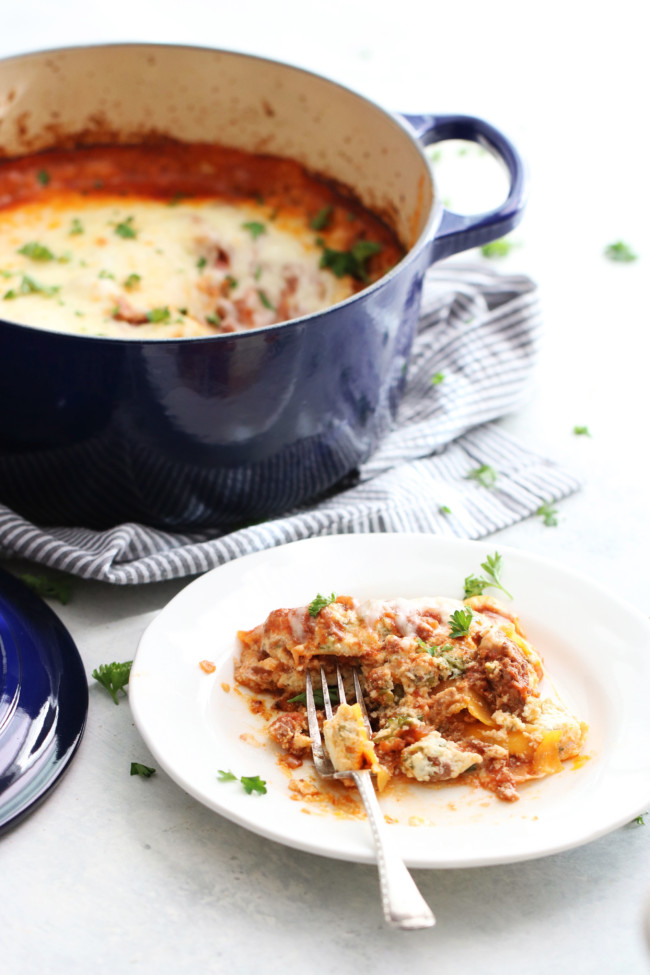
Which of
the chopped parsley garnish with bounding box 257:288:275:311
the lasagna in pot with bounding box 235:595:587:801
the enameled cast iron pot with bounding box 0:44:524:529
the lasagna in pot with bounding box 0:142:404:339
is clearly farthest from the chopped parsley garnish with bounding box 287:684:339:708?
the chopped parsley garnish with bounding box 257:288:275:311

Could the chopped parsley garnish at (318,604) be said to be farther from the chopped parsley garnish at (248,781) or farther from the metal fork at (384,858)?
the chopped parsley garnish at (248,781)

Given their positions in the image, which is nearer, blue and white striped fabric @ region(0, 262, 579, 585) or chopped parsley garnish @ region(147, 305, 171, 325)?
blue and white striped fabric @ region(0, 262, 579, 585)

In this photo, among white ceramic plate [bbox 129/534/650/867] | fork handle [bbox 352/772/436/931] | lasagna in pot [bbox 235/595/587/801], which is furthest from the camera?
lasagna in pot [bbox 235/595/587/801]

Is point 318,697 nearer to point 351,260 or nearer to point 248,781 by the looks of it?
point 248,781

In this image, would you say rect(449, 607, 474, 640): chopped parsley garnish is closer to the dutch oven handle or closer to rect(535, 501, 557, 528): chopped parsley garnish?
rect(535, 501, 557, 528): chopped parsley garnish

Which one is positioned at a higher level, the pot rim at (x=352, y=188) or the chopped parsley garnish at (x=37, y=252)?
the pot rim at (x=352, y=188)

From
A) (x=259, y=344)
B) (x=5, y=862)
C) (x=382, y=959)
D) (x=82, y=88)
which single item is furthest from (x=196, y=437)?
(x=82, y=88)

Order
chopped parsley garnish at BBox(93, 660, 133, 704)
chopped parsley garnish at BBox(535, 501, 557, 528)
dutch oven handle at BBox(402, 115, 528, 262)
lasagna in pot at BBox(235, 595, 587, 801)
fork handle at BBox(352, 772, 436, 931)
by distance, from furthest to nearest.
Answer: chopped parsley garnish at BBox(535, 501, 557, 528)
dutch oven handle at BBox(402, 115, 528, 262)
chopped parsley garnish at BBox(93, 660, 133, 704)
lasagna in pot at BBox(235, 595, 587, 801)
fork handle at BBox(352, 772, 436, 931)

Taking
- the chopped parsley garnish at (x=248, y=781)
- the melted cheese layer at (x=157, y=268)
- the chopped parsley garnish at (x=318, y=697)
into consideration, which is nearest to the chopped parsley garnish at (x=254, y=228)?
the melted cheese layer at (x=157, y=268)
